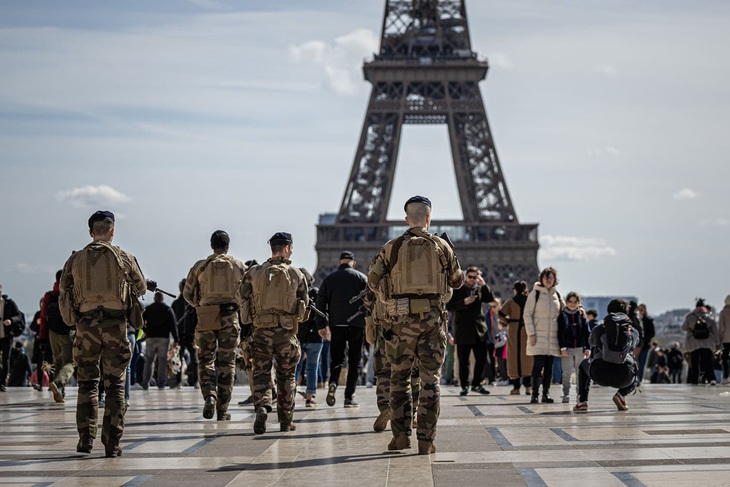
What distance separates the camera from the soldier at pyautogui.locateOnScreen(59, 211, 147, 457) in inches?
424

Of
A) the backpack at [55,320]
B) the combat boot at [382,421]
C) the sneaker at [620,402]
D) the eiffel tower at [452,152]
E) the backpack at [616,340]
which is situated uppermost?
the eiffel tower at [452,152]

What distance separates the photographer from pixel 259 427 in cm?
1228

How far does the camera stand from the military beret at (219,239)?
14094mm

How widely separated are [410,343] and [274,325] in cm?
230

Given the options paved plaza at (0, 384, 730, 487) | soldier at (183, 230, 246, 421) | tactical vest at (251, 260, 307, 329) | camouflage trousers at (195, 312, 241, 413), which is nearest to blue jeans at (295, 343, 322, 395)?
paved plaza at (0, 384, 730, 487)

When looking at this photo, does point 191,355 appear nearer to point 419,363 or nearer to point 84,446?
point 84,446

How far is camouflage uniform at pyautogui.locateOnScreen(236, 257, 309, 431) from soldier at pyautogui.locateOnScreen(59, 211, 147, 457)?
1862 mm

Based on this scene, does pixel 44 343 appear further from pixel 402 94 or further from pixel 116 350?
pixel 402 94

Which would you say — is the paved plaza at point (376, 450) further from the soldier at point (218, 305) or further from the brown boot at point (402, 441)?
the soldier at point (218, 305)

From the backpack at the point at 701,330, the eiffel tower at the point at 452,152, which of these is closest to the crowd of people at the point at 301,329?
the backpack at the point at 701,330

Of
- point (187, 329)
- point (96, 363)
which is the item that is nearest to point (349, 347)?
point (187, 329)

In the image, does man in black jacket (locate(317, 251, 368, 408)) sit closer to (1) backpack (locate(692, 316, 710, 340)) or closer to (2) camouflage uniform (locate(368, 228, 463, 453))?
(2) camouflage uniform (locate(368, 228, 463, 453))

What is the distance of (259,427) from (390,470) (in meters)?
3.17

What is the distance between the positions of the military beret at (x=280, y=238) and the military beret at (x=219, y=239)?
4.30ft
